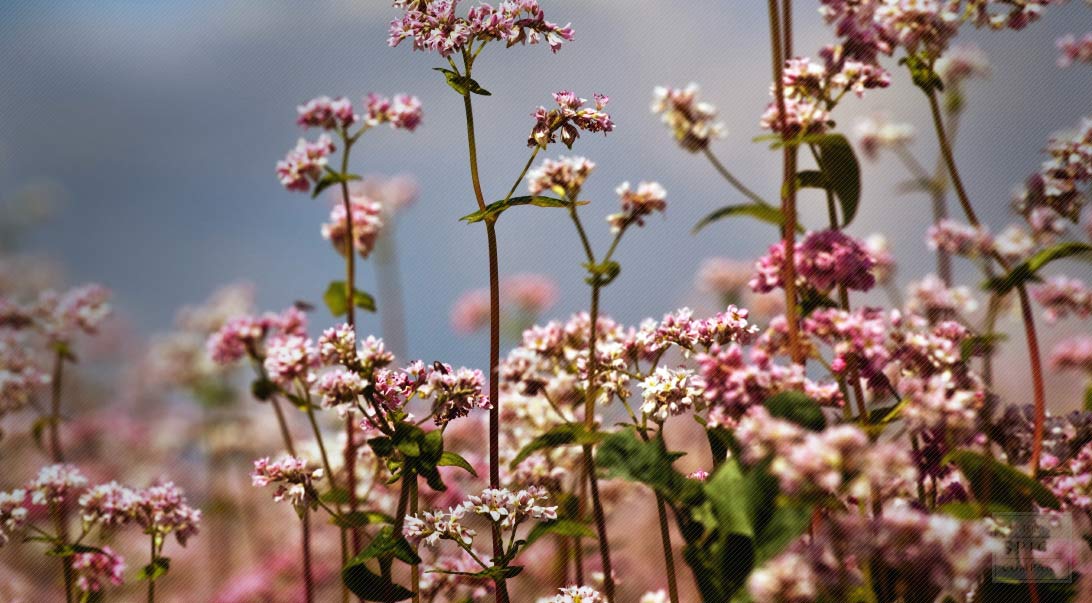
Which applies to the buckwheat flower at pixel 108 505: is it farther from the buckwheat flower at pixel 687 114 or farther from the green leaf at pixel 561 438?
the buckwheat flower at pixel 687 114

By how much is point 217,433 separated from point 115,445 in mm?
586

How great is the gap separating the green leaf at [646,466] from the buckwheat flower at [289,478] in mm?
510

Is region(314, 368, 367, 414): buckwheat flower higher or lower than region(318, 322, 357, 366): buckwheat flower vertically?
lower

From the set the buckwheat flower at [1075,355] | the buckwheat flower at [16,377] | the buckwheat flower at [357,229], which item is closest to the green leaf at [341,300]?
the buckwheat flower at [357,229]

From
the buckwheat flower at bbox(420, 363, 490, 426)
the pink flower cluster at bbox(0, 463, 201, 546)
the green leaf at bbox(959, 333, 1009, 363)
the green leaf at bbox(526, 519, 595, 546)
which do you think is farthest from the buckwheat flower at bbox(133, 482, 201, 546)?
the green leaf at bbox(959, 333, 1009, 363)

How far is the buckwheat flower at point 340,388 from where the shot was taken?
50.9 inches

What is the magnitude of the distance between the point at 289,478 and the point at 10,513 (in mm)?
559

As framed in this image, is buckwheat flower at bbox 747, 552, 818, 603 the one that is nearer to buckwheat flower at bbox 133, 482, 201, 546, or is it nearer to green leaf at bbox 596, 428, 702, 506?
green leaf at bbox 596, 428, 702, 506

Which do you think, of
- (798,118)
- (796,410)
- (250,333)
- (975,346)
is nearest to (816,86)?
(798,118)

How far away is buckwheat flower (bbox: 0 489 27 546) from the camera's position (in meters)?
1.58

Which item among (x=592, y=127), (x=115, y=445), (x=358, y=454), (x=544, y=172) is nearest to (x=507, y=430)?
(x=358, y=454)

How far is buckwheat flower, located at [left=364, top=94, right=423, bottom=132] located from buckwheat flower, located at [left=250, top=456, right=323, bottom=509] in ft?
2.50

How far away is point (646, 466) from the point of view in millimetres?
1158

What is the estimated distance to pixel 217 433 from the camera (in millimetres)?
3279
